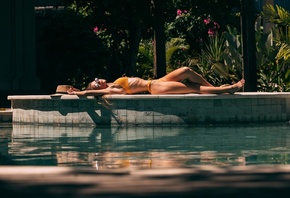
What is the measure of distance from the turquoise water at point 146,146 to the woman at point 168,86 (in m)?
1.05

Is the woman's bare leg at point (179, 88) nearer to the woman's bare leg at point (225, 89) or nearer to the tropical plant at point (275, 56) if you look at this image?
the woman's bare leg at point (225, 89)

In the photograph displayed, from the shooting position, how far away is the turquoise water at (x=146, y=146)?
1191 centimetres

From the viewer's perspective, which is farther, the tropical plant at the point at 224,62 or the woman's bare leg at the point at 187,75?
the tropical plant at the point at 224,62

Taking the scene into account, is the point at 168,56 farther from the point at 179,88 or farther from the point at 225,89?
the point at 225,89

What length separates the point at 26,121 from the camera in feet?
74.1

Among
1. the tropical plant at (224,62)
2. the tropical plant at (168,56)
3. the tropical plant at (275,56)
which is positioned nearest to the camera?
the tropical plant at (275,56)

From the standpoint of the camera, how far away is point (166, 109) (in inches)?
818

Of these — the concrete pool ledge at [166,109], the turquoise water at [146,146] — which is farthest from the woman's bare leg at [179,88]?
the turquoise water at [146,146]

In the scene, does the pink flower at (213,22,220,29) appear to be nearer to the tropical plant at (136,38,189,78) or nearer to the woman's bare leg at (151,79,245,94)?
the tropical plant at (136,38,189,78)

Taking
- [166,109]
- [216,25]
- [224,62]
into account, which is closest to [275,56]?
[224,62]

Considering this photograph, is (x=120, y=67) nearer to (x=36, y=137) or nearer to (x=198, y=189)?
(x=36, y=137)

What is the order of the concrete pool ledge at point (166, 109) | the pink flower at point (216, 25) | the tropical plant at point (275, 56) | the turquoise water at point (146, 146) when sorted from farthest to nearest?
the pink flower at point (216, 25) → the tropical plant at point (275, 56) → the concrete pool ledge at point (166, 109) → the turquoise water at point (146, 146)

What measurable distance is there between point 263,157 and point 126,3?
18103mm

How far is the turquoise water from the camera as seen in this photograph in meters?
11.9
